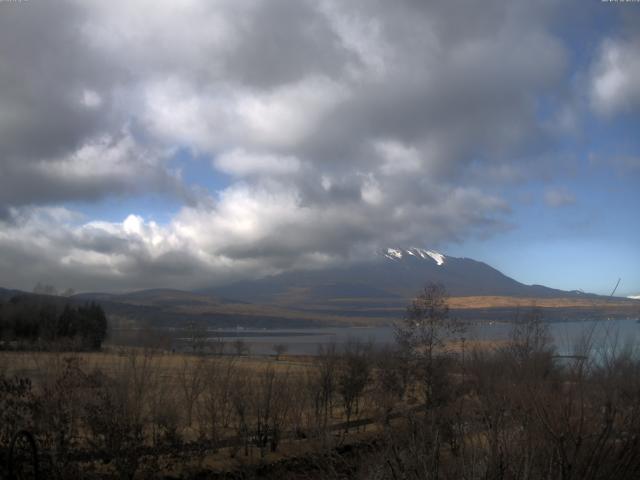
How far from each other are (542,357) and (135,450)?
13178 mm

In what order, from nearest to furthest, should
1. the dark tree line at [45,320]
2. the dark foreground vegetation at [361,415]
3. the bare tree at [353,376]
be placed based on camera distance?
the dark foreground vegetation at [361,415]
the bare tree at [353,376]
the dark tree line at [45,320]

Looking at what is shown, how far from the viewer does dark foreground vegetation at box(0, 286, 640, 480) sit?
7.88 metres

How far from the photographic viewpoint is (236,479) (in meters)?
22.0

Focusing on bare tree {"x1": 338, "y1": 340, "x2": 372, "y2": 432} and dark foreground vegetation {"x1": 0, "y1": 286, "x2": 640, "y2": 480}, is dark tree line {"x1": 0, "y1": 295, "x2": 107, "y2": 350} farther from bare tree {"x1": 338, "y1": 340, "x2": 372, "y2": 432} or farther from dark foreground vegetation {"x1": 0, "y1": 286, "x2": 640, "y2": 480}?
dark foreground vegetation {"x1": 0, "y1": 286, "x2": 640, "y2": 480}

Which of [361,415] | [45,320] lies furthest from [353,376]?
[45,320]

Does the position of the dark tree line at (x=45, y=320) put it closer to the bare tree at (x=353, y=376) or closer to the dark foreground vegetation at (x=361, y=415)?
the bare tree at (x=353, y=376)

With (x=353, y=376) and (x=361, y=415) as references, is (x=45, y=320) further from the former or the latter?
→ (x=361, y=415)

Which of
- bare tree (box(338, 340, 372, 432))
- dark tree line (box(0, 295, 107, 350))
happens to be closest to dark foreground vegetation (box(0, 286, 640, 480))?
bare tree (box(338, 340, 372, 432))

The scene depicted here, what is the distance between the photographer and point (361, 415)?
4159 centimetres

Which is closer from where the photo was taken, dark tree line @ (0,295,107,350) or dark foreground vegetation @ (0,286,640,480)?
dark foreground vegetation @ (0,286,640,480)

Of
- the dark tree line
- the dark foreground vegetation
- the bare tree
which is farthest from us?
the dark tree line

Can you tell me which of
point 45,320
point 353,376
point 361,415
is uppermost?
point 45,320

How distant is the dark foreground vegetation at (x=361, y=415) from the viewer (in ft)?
25.8

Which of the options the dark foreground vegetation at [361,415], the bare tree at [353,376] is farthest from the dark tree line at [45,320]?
the dark foreground vegetation at [361,415]
